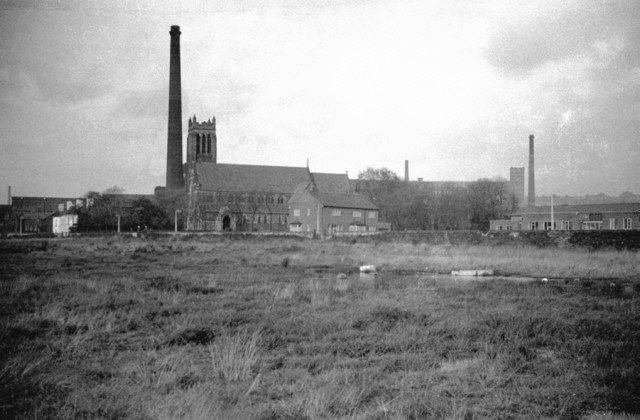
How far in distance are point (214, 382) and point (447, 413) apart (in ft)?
9.70

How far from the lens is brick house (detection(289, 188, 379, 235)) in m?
70.9

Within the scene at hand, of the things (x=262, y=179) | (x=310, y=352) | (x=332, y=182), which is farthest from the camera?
(x=332, y=182)

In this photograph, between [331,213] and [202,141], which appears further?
[202,141]

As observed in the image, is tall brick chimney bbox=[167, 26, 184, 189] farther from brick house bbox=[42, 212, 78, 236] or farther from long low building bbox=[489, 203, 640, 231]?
Result: long low building bbox=[489, 203, 640, 231]

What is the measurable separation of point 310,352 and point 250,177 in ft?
283

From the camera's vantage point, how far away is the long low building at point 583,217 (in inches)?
2650

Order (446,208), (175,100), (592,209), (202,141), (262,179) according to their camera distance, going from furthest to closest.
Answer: (202,141)
(262,179)
(175,100)
(446,208)
(592,209)

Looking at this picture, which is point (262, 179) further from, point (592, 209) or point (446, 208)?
point (592, 209)

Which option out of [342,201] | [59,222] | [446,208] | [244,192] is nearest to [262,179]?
[244,192]

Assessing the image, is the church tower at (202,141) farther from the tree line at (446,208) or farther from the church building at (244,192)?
the tree line at (446,208)

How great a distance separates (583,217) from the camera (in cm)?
7081

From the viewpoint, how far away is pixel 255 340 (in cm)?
848

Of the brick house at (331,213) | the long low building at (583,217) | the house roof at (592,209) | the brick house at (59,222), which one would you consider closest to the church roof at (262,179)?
the brick house at (331,213)

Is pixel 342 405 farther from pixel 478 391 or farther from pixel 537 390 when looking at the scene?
pixel 537 390
